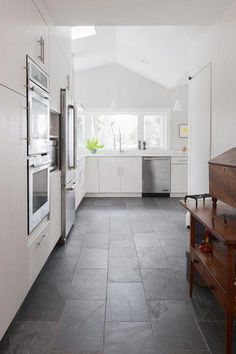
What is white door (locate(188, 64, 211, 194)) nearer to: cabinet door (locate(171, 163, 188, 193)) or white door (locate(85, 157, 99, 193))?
cabinet door (locate(171, 163, 188, 193))

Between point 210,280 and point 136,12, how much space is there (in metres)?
2.43

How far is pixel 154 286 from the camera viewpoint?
112 inches

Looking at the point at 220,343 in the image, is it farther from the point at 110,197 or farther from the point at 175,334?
the point at 110,197

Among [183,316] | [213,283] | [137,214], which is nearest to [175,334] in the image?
[183,316]

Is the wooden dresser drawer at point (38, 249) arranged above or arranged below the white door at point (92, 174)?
below

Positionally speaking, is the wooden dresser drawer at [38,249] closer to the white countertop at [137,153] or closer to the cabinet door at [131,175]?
the cabinet door at [131,175]

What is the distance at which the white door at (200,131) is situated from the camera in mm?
3879

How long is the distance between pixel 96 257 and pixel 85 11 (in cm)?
233

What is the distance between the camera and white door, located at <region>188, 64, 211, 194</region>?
3.88 meters

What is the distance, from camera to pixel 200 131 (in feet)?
13.8

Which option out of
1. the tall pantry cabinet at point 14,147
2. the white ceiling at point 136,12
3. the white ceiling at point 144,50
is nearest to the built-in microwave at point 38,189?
the tall pantry cabinet at point 14,147

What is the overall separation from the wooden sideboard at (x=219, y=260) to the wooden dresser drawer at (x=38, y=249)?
115 centimetres

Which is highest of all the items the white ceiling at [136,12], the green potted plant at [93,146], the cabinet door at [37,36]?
the white ceiling at [136,12]

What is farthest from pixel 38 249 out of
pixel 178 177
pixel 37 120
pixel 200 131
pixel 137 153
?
pixel 137 153
